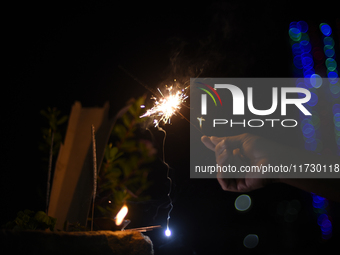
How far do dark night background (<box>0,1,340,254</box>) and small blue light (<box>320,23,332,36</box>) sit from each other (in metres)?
0.16

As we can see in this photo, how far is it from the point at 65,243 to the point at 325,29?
3.02m

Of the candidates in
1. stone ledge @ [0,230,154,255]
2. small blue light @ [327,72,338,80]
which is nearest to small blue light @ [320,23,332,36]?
small blue light @ [327,72,338,80]

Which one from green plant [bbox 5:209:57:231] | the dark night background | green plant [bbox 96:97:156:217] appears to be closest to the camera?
green plant [bbox 5:209:57:231]

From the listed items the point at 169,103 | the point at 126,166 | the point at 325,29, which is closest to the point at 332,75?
the point at 325,29

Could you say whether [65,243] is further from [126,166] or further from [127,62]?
[127,62]

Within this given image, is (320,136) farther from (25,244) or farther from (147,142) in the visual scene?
(25,244)

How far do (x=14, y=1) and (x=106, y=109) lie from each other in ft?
4.21

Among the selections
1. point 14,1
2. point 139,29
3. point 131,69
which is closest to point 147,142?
point 131,69

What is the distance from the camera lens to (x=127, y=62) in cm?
209

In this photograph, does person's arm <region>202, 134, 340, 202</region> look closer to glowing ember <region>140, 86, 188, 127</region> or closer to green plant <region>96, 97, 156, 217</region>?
glowing ember <region>140, 86, 188, 127</region>

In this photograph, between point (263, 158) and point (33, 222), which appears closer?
point (33, 222)

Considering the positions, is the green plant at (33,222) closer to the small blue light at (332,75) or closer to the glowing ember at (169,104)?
the glowing ember at (169,104)

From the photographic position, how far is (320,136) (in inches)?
95.7

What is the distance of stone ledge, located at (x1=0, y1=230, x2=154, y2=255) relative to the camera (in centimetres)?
97
